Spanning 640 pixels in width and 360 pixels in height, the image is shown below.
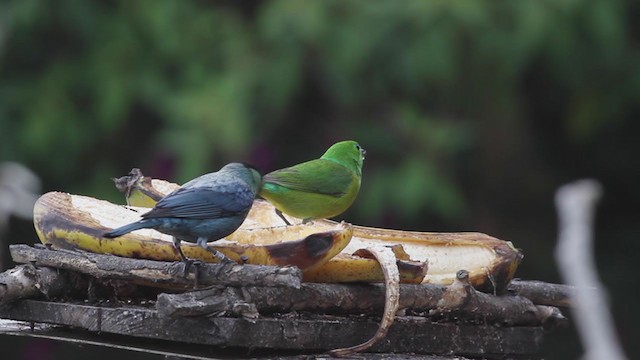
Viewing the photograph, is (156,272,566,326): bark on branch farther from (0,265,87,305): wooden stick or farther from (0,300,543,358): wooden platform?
(0,265,87,305): wooden stick

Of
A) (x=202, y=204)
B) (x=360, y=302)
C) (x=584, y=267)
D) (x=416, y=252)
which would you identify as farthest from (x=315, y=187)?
(x=584, y=267)

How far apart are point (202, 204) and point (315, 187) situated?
0.61m

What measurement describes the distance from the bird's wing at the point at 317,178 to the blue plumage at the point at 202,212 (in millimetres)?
373

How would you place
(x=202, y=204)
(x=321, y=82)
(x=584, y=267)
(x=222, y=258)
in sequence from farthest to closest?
1. (x=321, y=82)
2. (x=202, y=204)
3. (x=222, y=258)
4. (x=584, y=267)

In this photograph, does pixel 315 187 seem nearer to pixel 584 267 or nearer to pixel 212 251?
pixel 212 251

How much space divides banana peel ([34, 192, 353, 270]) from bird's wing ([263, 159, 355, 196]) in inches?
15.4

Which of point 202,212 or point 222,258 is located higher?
point 202,212

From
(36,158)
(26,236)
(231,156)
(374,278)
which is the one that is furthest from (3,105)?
(374,278)

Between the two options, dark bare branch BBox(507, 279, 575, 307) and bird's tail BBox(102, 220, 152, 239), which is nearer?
bird's tail BBox(102, 220, 152, 239)

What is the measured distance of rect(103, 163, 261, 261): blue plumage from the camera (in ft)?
7.36

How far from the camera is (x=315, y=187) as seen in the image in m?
2.91

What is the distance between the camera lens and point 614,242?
6.75 metres

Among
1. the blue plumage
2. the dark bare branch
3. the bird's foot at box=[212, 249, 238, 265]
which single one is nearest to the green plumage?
the blue plumage

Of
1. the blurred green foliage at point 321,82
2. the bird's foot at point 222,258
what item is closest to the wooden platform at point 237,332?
the bird's foot at point 222,258
